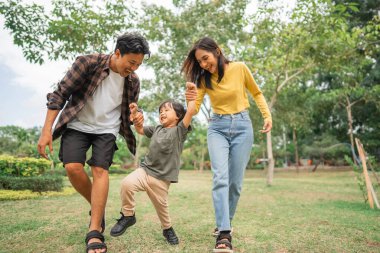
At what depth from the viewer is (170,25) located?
13.1 metres

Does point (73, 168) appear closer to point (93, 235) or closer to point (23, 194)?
point (93, 235)

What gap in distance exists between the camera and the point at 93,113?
296 cm

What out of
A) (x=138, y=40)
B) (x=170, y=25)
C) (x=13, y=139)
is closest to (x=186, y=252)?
(x=138, y=40)

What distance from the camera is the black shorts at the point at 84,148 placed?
9.28 feet

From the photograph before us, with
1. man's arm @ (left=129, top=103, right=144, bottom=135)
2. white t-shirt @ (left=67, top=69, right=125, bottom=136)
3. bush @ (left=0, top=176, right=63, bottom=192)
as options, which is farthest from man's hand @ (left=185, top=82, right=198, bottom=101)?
bush @ (left=0, top=176, right=63, bottom=192)

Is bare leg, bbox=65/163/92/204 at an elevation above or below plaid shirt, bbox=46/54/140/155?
below

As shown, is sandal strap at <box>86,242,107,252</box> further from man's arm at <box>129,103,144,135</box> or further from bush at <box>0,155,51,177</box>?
bush at <box>0,155,51,177</box>

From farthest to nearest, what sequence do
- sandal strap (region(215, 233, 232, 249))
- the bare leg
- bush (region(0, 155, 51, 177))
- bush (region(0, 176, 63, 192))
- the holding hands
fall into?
bush (region(0, 155, 51, 177))
bush (region(0, 176, 63, 192))
the holding hands
the bare leg
sandal strap (region(215, 233, 232, 249))

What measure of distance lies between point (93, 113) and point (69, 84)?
0.32m

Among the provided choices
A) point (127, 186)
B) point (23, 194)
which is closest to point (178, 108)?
point (127, 186)

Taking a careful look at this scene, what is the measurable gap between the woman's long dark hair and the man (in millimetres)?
588

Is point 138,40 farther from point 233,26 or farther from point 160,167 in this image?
point 233,26

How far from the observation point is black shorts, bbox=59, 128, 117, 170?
2.83 metres

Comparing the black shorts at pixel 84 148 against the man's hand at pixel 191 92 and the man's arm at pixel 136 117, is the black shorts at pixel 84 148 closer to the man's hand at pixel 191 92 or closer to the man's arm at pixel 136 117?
the man's arm at pixel 136 117
